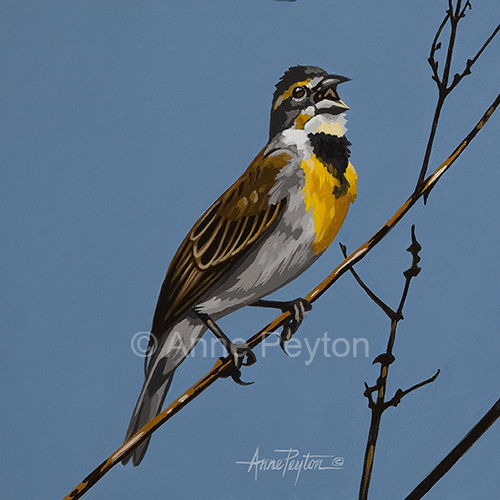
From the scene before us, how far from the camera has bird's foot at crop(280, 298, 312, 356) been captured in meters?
0.88

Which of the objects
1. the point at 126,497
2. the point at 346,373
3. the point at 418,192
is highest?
the point at 418,192

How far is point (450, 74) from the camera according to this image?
0.92 m

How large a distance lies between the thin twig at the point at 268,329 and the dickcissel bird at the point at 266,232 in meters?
0.04

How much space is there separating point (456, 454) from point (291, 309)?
402 mm

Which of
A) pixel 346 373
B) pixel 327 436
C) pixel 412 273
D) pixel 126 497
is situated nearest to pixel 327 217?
pixel 412 273

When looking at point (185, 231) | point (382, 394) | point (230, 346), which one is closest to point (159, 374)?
point (230, 346)

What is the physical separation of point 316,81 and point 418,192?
263 mm

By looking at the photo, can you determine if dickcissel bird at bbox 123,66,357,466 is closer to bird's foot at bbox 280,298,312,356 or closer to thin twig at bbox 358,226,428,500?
bird's foot at bbox 280,298,312,356

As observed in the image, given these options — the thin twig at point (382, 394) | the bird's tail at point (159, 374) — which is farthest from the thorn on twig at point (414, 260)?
the bird's tail at point (159, 374)

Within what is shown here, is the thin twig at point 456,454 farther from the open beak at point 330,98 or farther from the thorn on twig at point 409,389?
the open beak at point 330,98

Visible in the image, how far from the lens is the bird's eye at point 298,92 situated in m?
0.86

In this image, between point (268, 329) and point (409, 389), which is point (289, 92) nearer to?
point (268, 329)

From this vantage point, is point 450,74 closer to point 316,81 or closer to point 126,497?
point 316,81

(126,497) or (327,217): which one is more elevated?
(327,217)
